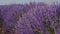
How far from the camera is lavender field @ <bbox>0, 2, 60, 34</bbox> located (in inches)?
64.9

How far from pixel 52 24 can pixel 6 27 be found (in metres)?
0.49

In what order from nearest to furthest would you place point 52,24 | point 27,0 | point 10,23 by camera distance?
1. point 52,24
2. point 10,23
3. point 27,0

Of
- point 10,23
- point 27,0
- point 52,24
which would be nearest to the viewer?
point 52,24

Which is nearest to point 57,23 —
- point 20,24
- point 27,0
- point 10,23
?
point 20,24

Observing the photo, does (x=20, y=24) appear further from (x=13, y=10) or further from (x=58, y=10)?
(x=58, y=10)

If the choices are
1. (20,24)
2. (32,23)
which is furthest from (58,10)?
(20,24)

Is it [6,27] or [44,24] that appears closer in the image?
[44,24]

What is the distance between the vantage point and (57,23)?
1.66 metres

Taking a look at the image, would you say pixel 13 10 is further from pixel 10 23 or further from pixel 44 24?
pixel 44 24

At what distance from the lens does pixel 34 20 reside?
1.67 meters

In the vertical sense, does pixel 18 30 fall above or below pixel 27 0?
below

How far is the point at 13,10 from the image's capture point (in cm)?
182

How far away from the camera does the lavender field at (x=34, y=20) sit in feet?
5.41

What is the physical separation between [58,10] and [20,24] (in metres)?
0.40
